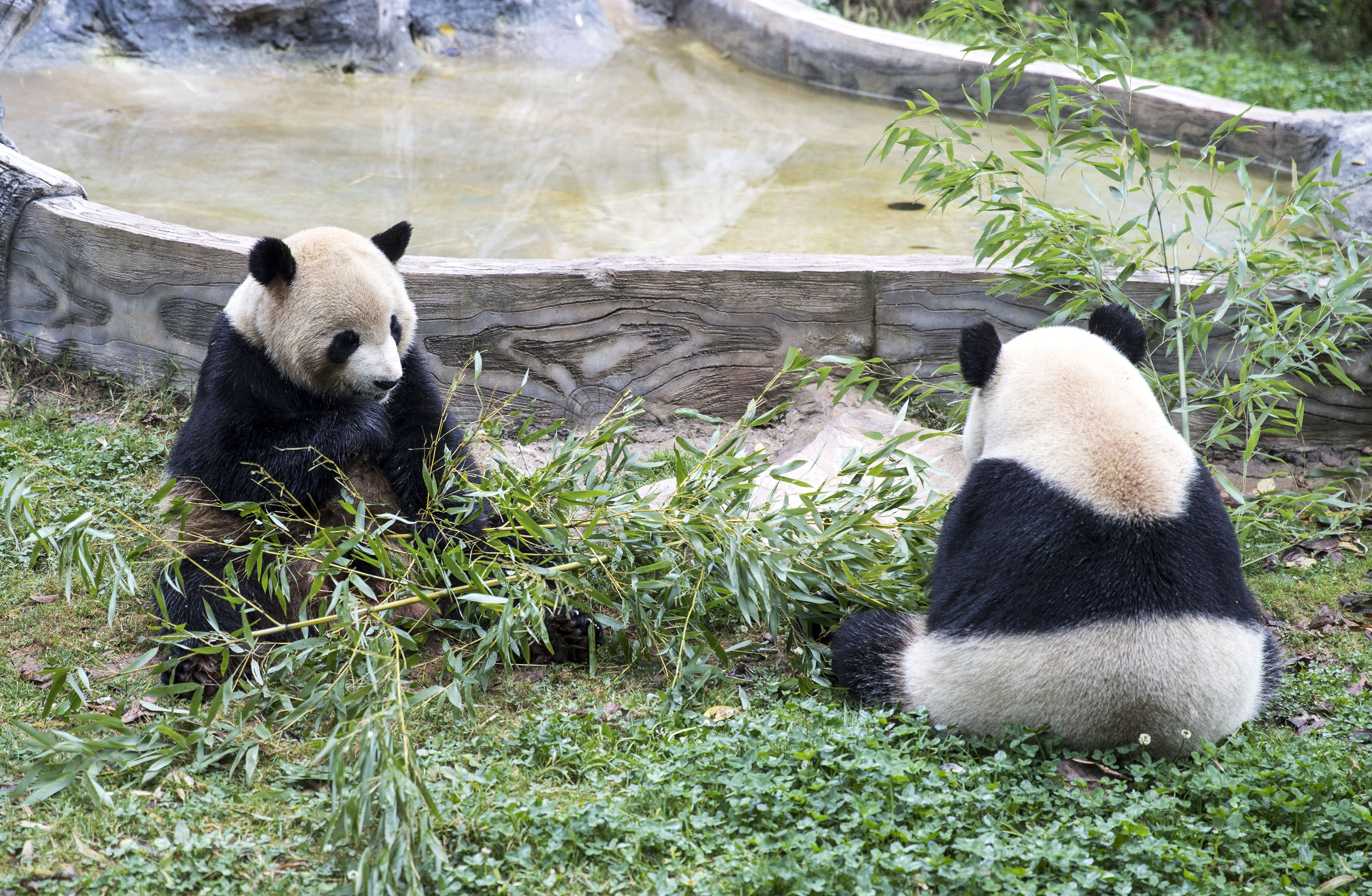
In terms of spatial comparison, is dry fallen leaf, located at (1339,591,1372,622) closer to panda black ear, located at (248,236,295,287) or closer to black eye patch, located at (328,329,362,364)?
black eye patch, located at (328,329,362,364)

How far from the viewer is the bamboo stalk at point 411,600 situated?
2791mm

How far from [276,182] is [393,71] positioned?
3352 millimetres

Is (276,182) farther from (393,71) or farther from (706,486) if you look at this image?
(706,486)

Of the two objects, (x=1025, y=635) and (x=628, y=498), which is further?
(x=628, y=498)

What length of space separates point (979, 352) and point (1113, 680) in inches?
37.9

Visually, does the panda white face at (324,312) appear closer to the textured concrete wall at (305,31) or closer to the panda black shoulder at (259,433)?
the panda black shoulder at (259,433)

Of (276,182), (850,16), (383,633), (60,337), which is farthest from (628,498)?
(850,16)

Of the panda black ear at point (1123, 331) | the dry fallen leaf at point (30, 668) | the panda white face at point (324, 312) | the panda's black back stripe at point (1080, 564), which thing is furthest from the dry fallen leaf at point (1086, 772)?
the dry fallen leaf at point (30, 668)

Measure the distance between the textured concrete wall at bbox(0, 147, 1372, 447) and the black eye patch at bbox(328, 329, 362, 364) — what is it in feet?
4.47

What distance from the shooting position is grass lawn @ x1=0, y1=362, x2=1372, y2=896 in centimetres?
229

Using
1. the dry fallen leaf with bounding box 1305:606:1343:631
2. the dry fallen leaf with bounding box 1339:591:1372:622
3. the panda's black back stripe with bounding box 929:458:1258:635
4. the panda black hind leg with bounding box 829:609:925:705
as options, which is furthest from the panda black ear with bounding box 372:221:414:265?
the dry fallen leaf with bounding box 1339:591:1372:622

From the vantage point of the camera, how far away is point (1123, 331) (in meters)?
3.12

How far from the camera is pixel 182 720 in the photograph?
2.86 m

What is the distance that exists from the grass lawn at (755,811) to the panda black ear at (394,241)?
1.24 meters
